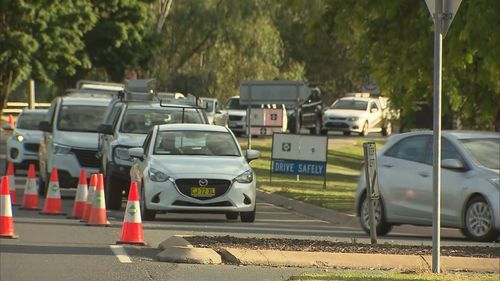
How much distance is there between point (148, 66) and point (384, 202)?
43524 mm

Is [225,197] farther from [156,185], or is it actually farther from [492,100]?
[492,100]

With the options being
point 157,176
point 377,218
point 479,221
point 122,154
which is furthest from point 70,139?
point 479,221

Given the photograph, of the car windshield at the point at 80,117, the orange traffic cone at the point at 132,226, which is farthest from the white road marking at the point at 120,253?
the car windshield at the point at 80,117

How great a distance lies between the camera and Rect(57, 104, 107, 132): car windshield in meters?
25.4

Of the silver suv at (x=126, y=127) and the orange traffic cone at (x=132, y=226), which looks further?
the silver suv at (x=126, y=127)

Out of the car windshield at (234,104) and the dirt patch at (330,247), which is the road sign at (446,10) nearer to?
the dirt patch at (330,247)

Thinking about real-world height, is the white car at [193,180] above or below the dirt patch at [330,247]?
above

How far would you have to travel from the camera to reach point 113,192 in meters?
22.0

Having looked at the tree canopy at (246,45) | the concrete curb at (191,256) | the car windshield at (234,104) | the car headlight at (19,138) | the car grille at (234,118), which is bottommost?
the concrete curb at (191,256)

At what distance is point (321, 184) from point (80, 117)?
6.85 metres

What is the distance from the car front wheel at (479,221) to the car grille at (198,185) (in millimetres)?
3713

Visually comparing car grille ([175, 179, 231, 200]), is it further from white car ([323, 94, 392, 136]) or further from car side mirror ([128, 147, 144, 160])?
white car ([323, 94, 392, 136])

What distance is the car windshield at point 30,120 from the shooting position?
30.9 meters

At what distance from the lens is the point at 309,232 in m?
18.6
